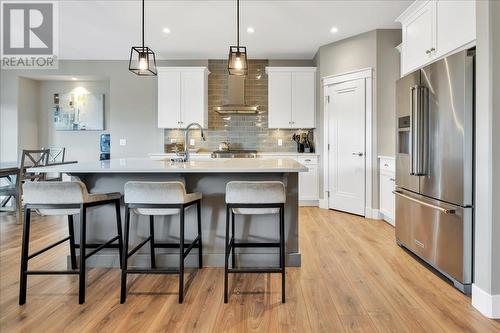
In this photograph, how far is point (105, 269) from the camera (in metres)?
2.60

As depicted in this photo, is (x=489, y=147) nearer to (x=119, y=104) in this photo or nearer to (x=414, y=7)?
(x=414, y=7)

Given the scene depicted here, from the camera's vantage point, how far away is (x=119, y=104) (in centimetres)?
567

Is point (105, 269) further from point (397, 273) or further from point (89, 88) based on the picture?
point (89, 88)

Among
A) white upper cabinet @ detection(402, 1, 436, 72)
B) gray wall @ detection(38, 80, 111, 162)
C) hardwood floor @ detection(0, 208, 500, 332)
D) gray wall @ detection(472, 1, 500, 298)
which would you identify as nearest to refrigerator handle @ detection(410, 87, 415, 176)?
white upper cabinet @ detection(402, 1, 436, 72)

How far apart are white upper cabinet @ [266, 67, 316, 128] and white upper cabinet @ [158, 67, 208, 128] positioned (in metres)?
1.27

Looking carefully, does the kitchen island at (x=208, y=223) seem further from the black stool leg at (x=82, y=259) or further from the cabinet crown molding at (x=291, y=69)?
the cabinet crown molding at (x=291, y=69)

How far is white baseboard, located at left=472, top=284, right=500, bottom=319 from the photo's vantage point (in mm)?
1824

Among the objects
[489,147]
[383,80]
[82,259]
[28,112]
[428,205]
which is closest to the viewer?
[489,147]

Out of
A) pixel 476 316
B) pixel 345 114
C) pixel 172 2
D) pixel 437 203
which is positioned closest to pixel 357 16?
pixel 345 114

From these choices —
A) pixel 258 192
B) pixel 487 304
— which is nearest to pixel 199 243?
pixel 258 192

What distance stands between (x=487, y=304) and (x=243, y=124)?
181 inches

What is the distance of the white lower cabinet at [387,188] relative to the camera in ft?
12.6

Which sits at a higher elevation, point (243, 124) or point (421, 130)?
point (243, 124)

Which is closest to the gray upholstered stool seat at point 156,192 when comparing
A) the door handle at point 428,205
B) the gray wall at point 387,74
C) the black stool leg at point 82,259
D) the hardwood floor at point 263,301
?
the black stool leg at point 82,259
